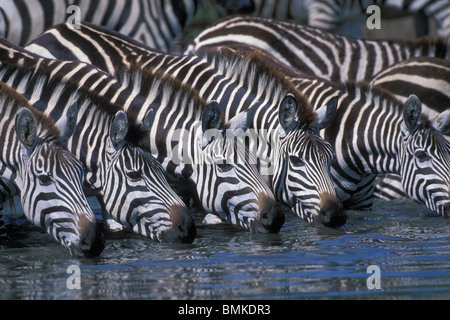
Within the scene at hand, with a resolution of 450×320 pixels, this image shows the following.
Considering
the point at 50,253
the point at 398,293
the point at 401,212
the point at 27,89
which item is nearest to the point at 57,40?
the point at 27,89

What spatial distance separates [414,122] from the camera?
9211 mm

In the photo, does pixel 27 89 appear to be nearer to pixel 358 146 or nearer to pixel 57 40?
pixel 57 40

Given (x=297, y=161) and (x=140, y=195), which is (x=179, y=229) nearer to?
(x=140, y=195)

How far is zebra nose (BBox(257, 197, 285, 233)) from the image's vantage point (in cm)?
812

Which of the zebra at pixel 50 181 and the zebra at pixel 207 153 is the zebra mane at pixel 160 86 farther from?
the zebra at pixel 50 181

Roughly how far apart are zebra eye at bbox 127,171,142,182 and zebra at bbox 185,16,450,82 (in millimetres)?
4652

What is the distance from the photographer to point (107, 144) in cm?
811

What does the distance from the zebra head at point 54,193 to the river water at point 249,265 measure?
193mm

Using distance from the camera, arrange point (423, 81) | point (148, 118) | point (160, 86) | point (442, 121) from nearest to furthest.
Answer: point (148, 118)
point (160, 86)
point (442, 121)
point (423, 81)

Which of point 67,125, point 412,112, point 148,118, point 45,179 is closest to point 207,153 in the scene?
point 148,118

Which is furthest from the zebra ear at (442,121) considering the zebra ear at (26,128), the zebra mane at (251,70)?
the zebra ear at (26,128)

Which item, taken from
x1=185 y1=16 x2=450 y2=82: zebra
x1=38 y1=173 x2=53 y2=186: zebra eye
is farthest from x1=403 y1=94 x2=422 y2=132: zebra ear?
x1=38 y1=173 x2=53 y2=186: zebra eye

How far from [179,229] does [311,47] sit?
18.0ft

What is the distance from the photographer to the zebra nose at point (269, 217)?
26.7ft
